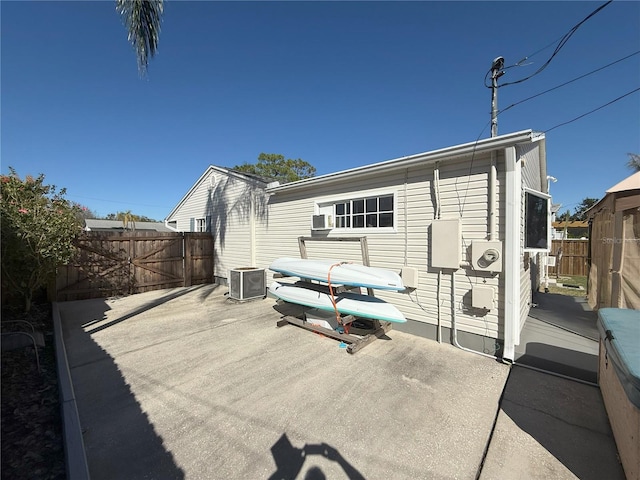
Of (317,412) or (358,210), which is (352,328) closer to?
(317,412)

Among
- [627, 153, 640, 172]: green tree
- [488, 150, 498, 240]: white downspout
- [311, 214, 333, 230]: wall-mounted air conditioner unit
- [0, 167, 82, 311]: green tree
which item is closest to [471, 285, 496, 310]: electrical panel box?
[488, 150, 498, 240]: white downspout

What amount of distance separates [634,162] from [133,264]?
26326mm

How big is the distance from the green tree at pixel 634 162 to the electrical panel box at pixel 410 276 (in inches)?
807

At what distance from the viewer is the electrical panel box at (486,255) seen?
3635 millimetres

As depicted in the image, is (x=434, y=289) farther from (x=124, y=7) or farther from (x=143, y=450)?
(x=124, y=7)

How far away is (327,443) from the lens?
2.18 meters

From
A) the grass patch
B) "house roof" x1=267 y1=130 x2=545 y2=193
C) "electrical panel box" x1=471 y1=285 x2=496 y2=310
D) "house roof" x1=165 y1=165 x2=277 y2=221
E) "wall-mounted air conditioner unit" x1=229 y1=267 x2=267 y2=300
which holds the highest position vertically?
"house roof" x1=165 y1=165 x2=277 y2=221

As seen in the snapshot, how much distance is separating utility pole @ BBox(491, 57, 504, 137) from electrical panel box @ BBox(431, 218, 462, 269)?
5165mm

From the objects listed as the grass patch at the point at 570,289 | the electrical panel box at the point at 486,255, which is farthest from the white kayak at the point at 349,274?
the grass patch at the point at 570,289

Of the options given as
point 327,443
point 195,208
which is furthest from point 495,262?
point 195,208

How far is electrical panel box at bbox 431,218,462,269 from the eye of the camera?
397cm

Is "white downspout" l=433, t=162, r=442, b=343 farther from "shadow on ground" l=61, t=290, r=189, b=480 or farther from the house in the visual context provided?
"shadow on ground" l=61, t=290, r=189, b=480

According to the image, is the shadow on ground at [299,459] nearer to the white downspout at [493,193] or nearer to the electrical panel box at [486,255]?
the electrical panel box at [486,255]

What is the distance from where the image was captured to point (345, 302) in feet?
14.3
